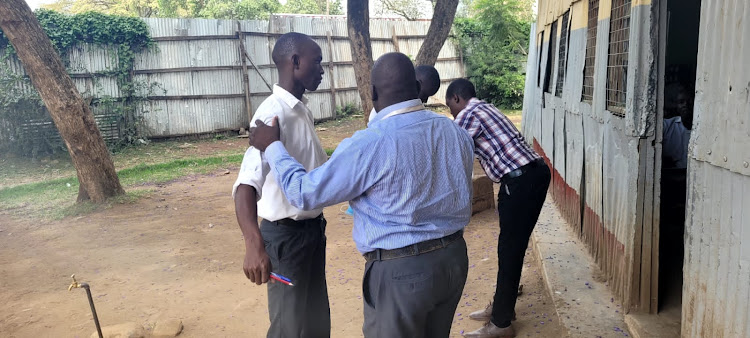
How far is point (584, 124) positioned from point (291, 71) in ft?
10.5

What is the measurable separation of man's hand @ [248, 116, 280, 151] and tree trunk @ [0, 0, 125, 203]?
637 cm

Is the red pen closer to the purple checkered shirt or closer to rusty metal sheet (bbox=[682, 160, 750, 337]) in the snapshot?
the purple checkered shirt

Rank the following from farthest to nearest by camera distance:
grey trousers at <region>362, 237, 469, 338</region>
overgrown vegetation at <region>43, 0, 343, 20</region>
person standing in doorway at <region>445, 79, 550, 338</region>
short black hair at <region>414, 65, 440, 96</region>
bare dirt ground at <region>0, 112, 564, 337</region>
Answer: overgrown vegetation at <region>43, 0, 343, 20</region> → bare dirt ground at <region>0, 112, 564, 337</region> → short black hair at <region>414, 65, 440, 96</region> → person standing in doorway at <region>445, 79, 550, 338</region> → grey trousers at <region>362, 237, 469, 338</region>

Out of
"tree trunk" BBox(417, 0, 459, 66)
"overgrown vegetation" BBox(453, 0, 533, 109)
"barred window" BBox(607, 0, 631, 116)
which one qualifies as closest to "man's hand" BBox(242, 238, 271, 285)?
"barred window" BBox(607, 0, 631, 116)

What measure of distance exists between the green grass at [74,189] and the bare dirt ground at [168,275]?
1.06 ft

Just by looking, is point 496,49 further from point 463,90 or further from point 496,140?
point 496,140

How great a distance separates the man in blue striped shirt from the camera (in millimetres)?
2223

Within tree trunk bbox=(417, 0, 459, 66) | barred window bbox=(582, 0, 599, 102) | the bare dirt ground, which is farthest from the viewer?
tree trunk bbox=(417, 0, 459, 66)

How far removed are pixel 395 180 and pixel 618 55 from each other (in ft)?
8.73

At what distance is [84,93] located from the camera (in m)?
12.6

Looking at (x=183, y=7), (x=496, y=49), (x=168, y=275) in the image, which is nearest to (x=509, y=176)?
(x=168, y=275)

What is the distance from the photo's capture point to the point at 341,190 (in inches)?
87.8

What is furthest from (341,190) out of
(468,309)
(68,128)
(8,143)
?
(8,143)

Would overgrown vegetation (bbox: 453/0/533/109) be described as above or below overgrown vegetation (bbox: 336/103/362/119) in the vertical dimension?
above
